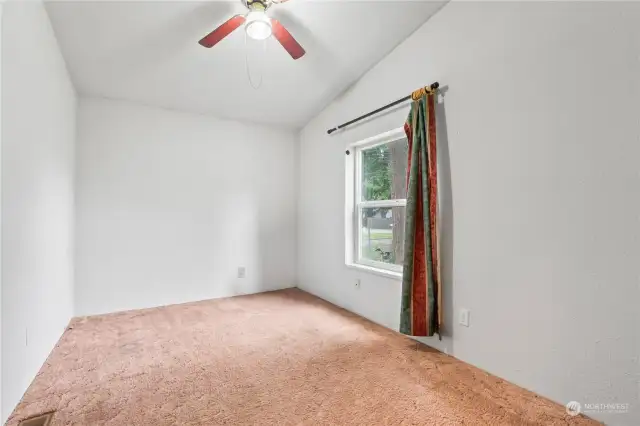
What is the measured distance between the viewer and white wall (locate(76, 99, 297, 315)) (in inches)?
128

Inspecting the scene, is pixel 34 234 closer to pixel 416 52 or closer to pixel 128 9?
pixel 128 9

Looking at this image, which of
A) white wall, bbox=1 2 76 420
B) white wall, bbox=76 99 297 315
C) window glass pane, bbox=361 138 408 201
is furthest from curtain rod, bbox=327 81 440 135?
white wall, bbox=1 2 76 420

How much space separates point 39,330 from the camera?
6.59 feet

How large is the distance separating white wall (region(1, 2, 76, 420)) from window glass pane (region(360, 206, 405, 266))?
2.65 m

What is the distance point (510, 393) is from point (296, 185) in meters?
3.34

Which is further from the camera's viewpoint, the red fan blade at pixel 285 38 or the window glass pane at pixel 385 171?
the window glass pane at pixel 385 171

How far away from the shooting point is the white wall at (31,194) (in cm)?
152

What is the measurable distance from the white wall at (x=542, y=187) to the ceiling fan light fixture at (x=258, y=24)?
48.2 inches

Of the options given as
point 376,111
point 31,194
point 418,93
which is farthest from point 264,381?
point 376,111

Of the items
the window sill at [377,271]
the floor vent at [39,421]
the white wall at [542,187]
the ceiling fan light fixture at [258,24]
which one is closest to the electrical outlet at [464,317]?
the white wall at [542,187]

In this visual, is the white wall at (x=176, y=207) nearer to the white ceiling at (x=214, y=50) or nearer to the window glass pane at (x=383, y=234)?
the white ceiling at (x=214, y=50)

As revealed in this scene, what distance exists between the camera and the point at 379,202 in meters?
3.16

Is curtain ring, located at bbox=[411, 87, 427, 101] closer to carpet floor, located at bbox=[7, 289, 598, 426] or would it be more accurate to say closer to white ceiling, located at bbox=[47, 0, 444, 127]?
white ceiling, located at bbox=[47, 0, 444, 127]

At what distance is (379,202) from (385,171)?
31cm
